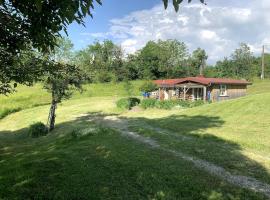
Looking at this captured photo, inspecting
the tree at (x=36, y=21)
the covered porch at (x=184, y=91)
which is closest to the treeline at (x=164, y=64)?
the covered porch at (x=184, y=91)

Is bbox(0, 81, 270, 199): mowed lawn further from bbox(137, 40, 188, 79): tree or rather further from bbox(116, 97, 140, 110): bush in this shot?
bbox(137, 40, 188, 79): tree

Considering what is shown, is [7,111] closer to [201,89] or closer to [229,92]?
[201,89]

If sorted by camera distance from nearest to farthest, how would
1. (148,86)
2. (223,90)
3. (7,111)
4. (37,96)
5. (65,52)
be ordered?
(65,52) < (7,111) < (223,90) < (148,86) < (37,96)

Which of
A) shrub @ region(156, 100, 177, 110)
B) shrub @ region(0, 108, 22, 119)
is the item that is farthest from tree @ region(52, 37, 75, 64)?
shrub @ region(0, 108, 22, 119)

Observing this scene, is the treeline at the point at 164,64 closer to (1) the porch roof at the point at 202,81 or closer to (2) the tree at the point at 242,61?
(2) the tree at the point at 242,61

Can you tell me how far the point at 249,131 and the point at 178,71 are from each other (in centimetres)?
6719

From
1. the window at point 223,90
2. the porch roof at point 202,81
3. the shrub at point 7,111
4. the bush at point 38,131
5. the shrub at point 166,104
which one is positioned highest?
the porch roof at point 202,81

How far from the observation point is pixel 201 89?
55000 millimetres

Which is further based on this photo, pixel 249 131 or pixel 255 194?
pixel 249 131

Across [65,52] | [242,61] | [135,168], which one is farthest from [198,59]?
[135,168]

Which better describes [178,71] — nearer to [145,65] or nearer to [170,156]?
[145,65]

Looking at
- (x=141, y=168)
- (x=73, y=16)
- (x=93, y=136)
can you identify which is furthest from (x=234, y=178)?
(x=93, y=136)

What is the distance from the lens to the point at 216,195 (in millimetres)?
9953

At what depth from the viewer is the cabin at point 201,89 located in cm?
5234
